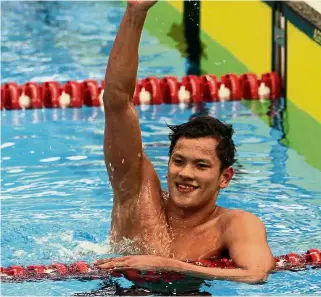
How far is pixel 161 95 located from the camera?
860cm

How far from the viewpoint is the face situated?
4.35m

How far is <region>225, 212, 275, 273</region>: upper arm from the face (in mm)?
186

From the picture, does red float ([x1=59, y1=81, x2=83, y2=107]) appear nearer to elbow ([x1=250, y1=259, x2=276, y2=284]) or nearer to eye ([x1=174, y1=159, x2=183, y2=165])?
eye ([x1=174, y1=159, x2=183, y2=165])

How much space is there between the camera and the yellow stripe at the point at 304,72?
7.89 metres

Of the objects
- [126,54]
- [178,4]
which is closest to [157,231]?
[126,54]

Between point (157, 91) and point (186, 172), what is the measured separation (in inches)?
Answer: 168

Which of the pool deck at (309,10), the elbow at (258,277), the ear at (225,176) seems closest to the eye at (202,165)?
the ear at (225,176)

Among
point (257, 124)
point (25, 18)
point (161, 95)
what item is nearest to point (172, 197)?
point (257, 124)

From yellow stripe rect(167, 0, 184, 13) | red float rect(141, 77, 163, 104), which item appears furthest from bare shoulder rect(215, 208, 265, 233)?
yellow stripe rect(167, 0, 184, 13)

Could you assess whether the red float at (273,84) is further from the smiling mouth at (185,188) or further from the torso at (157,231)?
the smiling mouth at (185,188)

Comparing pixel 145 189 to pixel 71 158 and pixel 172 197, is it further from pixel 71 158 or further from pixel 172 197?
pixel 71 158

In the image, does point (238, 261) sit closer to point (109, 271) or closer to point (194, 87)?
point (109, 271)

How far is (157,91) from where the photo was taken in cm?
856

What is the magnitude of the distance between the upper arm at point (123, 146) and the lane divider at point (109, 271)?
0.38 m
